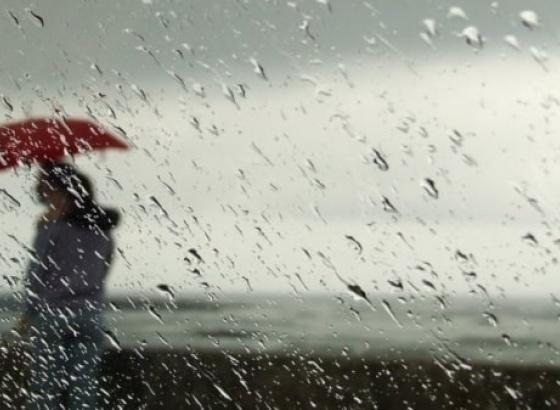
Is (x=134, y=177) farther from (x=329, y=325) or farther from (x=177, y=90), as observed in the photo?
(x=329, y=325)

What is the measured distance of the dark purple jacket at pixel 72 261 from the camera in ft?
6.45

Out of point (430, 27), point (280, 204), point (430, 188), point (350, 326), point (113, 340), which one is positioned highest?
point (430, 27)

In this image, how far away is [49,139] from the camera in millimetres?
2004

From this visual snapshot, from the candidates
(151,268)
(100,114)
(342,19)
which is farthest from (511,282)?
(100,114)

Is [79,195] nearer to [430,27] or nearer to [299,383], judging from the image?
[299,383]

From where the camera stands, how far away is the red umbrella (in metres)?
1.92

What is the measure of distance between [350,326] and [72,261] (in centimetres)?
54

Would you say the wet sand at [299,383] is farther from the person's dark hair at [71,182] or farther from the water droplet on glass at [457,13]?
the water droplet on glass at [457,13]

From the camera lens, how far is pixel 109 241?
195 centimetres

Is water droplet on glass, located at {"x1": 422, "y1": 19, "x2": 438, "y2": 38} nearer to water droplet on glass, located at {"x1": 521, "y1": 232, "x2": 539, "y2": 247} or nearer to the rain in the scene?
the rain

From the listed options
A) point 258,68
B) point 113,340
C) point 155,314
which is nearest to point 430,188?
point 258,68

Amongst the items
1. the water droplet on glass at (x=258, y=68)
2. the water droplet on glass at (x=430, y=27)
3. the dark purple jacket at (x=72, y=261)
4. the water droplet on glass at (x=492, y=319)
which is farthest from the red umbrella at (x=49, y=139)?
the water droplet on glass at (x=492, y=319)

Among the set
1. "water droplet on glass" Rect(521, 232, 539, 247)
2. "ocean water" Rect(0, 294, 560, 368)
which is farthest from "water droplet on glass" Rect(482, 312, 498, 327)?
"water droplet on glass" Rect(521, 232, 539, 247)

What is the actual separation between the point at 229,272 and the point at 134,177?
0.23 metres
